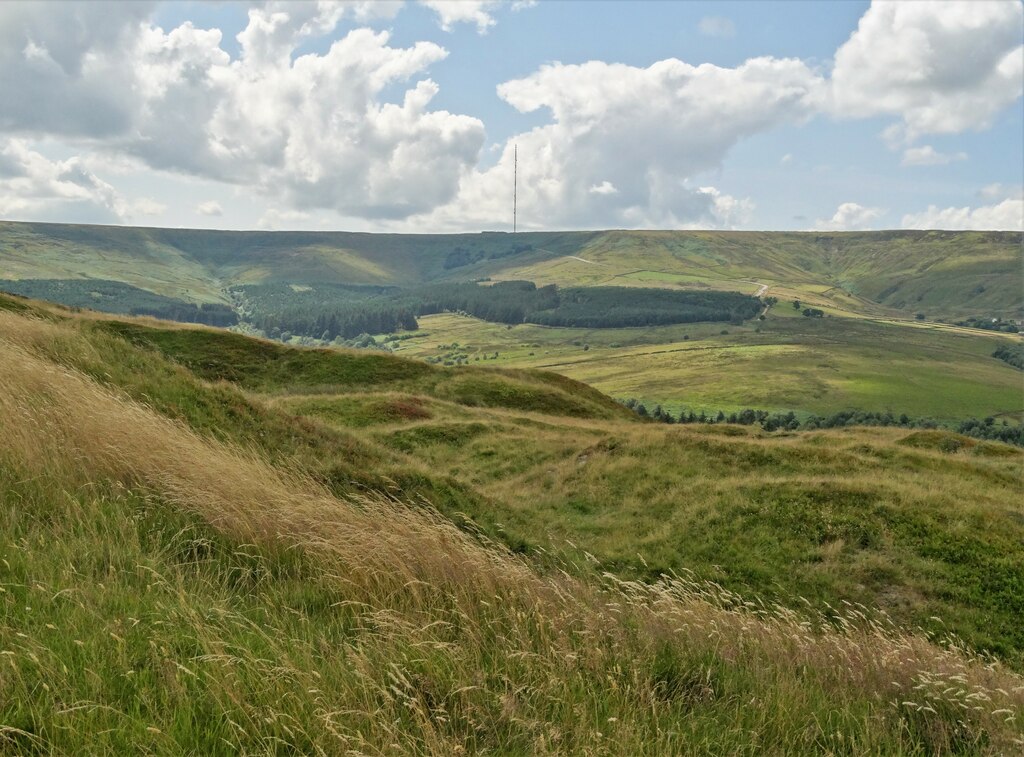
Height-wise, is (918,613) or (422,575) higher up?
(422,575)

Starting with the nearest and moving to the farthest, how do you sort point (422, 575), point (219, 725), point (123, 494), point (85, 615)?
point (219, 725)
point (85, 615)
point (422, 575)
point (123, 494)

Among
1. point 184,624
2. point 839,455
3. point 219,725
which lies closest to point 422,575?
point 184,624

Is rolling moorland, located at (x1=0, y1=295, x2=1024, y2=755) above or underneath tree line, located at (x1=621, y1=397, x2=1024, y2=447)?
above

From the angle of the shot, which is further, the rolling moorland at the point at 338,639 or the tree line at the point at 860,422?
the tree line at the point at 860,422

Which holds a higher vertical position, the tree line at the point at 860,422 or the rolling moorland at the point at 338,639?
the rolling moorland at the point at 338,639

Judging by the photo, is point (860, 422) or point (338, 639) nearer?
point (338, 639)

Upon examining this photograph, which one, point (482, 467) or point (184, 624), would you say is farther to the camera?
point (482, 467)

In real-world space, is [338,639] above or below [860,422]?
above

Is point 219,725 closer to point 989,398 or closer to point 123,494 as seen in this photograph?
point 123,494

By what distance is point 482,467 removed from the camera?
103ft

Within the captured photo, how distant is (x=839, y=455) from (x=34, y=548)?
30.6m

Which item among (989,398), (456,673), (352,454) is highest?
(456,673)

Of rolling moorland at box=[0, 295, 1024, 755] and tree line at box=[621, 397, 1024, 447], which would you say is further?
tree line at box=[621, 397, 1024, 447]

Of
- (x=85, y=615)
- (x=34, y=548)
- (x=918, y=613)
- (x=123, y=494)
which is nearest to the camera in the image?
(x=85, y=615)
